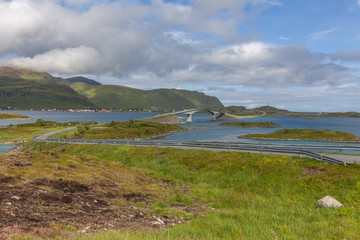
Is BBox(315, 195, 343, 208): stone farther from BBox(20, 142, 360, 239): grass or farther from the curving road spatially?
the curving road

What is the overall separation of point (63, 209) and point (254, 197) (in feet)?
37.7

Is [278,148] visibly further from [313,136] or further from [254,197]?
[313,136]

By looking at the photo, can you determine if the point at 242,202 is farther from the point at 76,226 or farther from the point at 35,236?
the point at 35,236

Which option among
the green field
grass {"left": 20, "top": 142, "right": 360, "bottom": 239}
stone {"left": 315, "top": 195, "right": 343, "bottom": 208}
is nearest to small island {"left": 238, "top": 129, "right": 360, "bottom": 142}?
grass {"left": 20, "top": 142, "right": 360, "bottom": 239}

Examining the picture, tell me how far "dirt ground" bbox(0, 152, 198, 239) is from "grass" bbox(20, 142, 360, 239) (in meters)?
1.18

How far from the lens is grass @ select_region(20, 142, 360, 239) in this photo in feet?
27.0

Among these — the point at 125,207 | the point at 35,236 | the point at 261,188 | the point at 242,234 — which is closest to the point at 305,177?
the point at 261,188

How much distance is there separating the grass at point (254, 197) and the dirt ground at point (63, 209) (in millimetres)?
1183

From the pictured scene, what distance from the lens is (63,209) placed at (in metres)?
9.84

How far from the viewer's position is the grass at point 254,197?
8234 millimetres

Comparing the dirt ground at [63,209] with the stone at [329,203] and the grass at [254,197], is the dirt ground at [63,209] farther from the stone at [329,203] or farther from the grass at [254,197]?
the stone at [329,203]

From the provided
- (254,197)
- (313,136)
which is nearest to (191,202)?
(254,197)

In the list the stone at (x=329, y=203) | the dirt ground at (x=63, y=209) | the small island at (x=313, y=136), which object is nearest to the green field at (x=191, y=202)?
the dirt ground at (x=63, y=209)

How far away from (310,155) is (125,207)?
21440 mm
